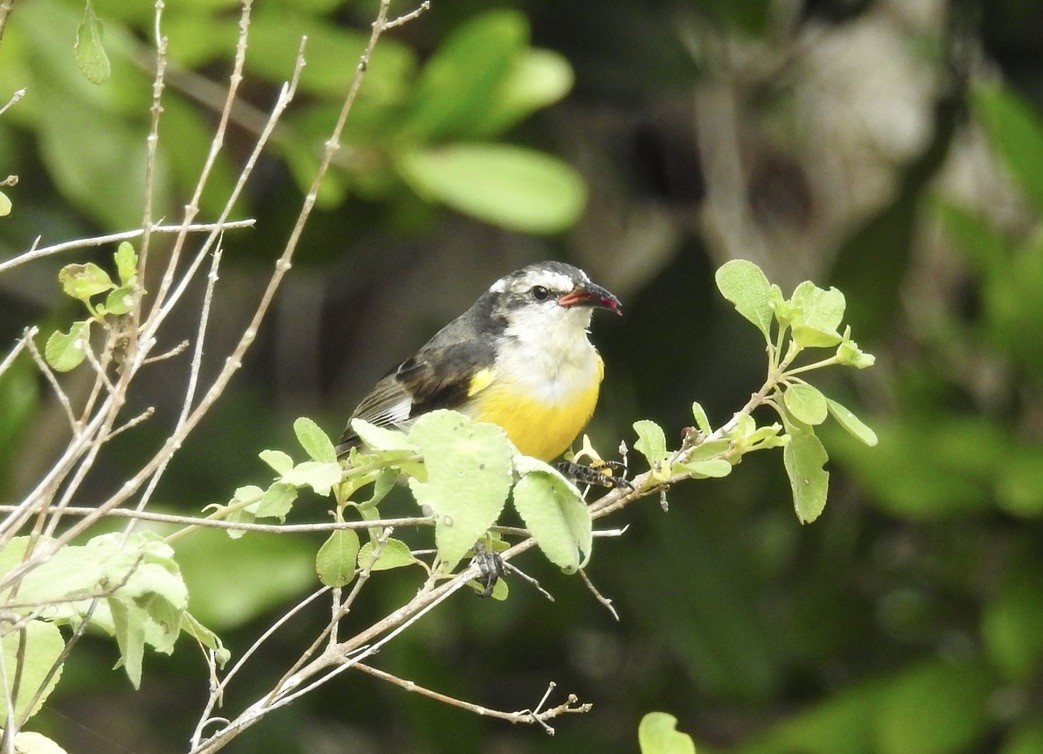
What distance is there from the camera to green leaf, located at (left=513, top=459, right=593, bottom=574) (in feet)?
5.71

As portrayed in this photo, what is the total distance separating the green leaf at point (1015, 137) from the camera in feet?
17.4

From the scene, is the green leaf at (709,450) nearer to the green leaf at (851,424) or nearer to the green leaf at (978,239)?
the green leaf at (851,424)

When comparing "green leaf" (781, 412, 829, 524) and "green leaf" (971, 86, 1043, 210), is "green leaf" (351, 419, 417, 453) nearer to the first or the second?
"green leaf" (781, 412, 829, 524)

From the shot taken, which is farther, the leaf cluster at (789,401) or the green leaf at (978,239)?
the green leaf at (978,239)

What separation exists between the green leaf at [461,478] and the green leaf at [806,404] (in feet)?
1.40

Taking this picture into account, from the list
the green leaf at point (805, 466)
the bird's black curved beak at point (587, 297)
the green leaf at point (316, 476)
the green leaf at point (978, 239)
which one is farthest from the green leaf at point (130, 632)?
the green leaf at point (978, 239)

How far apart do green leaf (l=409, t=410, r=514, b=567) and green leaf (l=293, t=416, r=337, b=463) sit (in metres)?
0.26

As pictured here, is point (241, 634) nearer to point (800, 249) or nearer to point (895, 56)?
point (800, 249)

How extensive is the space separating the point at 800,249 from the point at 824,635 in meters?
2.25

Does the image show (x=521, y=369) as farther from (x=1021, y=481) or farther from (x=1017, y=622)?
(x=1017, y=622)

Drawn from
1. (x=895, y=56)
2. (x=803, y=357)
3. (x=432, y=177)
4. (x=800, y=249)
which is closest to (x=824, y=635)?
(x=803, y=357)

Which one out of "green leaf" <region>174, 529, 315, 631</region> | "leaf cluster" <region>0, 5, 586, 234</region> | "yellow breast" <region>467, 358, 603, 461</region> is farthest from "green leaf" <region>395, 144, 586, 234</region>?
"green leaf" <region>174, 529, 315, 631</region>

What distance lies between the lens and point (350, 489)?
2.01m

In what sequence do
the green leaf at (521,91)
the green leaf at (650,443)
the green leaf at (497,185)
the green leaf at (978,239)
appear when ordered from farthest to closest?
the green leaf at (978,239), the green leaf at (521,91), the green leaf at (497,185), the green leaf at (650,443)
